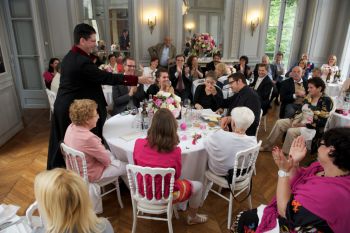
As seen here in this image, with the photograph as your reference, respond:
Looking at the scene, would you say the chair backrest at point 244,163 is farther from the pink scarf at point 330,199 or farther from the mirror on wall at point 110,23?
the mirror on wall at point 110,23

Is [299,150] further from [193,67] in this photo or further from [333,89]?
[333,89]

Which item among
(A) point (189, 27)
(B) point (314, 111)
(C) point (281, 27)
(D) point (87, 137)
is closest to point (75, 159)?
(D) point (87, 137)

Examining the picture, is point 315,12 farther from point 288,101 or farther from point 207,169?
point 207,169

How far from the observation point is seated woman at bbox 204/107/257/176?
219cm

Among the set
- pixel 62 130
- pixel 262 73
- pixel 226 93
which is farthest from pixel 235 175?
pixel 262 73

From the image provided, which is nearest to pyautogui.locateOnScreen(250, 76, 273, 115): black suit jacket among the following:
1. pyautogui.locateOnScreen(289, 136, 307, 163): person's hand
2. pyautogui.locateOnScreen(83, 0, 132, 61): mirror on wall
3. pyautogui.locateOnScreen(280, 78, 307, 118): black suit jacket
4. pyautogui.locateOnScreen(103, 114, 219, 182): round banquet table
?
pyautogui.locateOnScreen(280, 78, 307, 118): black suit jacket

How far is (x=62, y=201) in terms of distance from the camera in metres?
1.14

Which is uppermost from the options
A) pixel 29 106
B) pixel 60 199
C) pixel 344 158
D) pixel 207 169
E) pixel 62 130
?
pixel 344 158

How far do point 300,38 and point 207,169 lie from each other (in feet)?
23.6

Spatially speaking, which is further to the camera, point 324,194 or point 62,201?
point 324,194

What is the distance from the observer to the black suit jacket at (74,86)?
2.45 m

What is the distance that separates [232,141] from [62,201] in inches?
57.2

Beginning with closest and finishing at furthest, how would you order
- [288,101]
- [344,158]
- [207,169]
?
[344,158], [207,169], [288,101]

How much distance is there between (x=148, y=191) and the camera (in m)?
2.01
